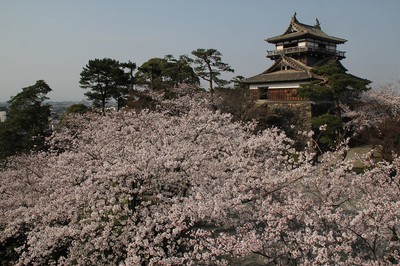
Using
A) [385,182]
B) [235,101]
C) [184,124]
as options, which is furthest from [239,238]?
[235,101]

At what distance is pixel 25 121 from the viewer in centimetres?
2288

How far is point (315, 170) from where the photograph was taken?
27.0 ft

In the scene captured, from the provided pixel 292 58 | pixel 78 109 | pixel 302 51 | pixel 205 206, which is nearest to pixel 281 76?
pixel 292 58

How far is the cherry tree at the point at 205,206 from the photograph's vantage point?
19.7 ft

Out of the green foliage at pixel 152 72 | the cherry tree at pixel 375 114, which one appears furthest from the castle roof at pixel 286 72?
the green foliage at pixel 152 72

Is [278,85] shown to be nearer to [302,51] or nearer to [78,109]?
[302,51]

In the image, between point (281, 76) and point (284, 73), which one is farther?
point (284, 73)

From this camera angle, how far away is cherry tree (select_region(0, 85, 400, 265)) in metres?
6.01

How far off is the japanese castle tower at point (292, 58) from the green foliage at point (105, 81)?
12.0 m

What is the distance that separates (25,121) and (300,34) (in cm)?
2452

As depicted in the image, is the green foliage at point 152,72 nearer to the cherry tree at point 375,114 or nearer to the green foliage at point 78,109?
the green foliage at point 78,109

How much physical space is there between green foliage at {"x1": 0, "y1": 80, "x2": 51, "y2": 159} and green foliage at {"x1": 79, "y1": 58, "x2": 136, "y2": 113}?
691 centimetres

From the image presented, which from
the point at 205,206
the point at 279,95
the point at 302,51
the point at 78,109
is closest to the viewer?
the point at 205,206

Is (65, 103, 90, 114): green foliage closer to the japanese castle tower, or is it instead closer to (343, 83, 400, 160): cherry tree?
the japanese castle tower
